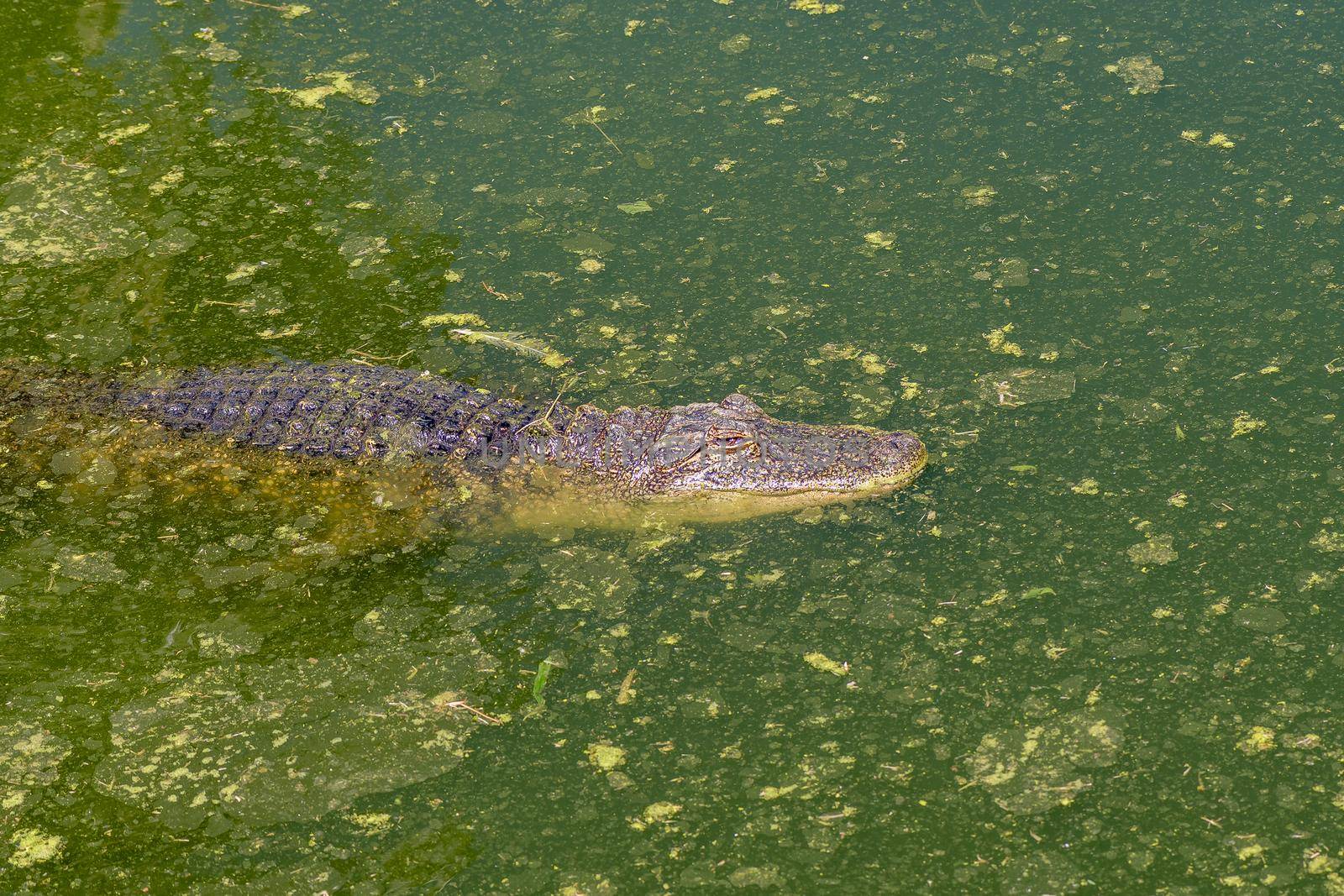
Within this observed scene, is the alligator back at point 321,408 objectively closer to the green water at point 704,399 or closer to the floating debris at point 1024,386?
the green water at point 704,399

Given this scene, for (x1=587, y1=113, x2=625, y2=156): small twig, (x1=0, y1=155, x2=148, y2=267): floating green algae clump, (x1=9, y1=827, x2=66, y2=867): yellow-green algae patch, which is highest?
(x1=587, y1=113, x2=625, y2=156): small twig

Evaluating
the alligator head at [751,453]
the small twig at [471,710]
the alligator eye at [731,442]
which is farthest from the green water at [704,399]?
the alligator eye at [731,442]

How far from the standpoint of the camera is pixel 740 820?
2795mm

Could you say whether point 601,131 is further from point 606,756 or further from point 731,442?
point 606,756

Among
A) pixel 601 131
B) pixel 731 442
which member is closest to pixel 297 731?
pixel 731 442

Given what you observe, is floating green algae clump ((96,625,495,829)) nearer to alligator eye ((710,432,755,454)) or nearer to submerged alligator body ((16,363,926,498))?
submerged alligator body ((16,363,926,498))

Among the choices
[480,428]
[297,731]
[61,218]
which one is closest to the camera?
[297,731]

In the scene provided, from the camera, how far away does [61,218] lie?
4867mm

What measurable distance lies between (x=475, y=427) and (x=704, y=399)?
0.75m

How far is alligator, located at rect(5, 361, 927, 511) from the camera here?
12.8 feet

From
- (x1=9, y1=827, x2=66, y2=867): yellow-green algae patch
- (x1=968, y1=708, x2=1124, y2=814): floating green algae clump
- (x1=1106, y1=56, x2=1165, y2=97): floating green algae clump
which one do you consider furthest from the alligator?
(x1=1106, y1=56, x2=1165, y2=97): floating green algae clump

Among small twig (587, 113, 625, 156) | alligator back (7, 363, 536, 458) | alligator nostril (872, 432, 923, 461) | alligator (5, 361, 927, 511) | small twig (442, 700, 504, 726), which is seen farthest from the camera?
small twig (587, 113, 625, 156)

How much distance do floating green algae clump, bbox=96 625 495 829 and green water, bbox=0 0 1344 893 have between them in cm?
1

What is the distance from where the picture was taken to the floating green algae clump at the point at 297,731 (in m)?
2.95
